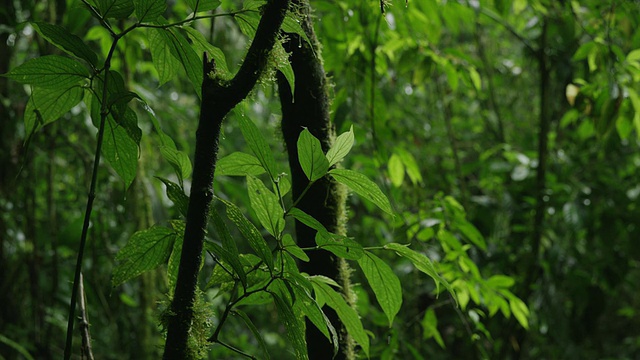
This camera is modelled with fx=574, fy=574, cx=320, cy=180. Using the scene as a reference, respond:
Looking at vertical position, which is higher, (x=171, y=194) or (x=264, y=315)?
(x=171, y=194)

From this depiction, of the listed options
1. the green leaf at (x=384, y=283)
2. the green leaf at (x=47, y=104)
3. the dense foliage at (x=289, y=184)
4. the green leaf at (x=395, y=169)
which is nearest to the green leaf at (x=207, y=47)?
the dense foliage at (x=289, y=184)

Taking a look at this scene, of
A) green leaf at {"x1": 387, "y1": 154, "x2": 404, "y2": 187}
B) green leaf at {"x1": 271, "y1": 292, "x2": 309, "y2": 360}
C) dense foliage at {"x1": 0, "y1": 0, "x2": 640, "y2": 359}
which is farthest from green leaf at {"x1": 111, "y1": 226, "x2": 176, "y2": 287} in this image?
green leaf at {"x1": 387, "y1": 154, "x2": 404, "y2": 187}

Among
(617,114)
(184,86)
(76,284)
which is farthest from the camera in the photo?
(184,86)

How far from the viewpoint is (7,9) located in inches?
56.7

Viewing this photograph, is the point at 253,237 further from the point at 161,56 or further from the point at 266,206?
the point at 161,56

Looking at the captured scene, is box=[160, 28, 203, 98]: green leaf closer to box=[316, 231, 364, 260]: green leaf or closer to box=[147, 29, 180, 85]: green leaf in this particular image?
box=[147, 29, 180, 85]: green leaf

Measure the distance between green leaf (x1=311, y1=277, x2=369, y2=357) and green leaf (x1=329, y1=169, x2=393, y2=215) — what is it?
0.28ft

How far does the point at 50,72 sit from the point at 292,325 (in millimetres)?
274

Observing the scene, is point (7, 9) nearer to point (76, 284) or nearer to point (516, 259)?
point (76, 284)

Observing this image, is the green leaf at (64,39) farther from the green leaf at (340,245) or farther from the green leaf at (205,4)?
the green leaf at (340,245)

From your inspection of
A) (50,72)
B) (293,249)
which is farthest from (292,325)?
(50,72)

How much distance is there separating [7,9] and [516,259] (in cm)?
165

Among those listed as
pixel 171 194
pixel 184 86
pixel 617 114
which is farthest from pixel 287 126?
pixel 184 86

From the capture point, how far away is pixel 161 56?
1.74 ft
